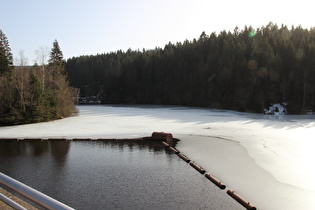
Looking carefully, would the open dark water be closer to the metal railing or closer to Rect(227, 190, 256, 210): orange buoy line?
Rect(227, 190, 256, 210): orange buoy line

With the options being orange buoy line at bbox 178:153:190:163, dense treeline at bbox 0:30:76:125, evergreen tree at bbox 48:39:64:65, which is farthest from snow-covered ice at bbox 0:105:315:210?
evergreen tree at bbox 48:39:64:65

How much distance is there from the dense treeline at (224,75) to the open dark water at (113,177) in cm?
4817

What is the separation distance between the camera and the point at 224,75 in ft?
229

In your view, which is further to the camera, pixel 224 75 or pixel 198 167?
pixel 224 75

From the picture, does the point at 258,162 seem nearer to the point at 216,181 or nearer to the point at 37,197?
the point at 216,181

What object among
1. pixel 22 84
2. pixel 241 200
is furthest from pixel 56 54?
pixel 241 200

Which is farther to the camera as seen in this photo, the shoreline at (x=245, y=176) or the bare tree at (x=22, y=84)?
the bare tree at (x=22, y=84)

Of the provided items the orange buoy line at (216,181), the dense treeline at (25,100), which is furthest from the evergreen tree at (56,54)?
the orange buoy line at (216,181)

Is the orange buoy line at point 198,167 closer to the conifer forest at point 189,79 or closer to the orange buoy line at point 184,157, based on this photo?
the orange buoy line at point 184,157

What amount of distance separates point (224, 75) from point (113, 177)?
206 feet

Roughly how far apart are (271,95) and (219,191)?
53994 millimetres

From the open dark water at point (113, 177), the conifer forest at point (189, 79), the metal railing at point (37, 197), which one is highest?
the conifer forest at point (189, 79)

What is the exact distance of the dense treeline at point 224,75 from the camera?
58.1 m

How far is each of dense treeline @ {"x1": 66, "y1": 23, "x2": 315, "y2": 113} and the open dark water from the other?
48174mm
